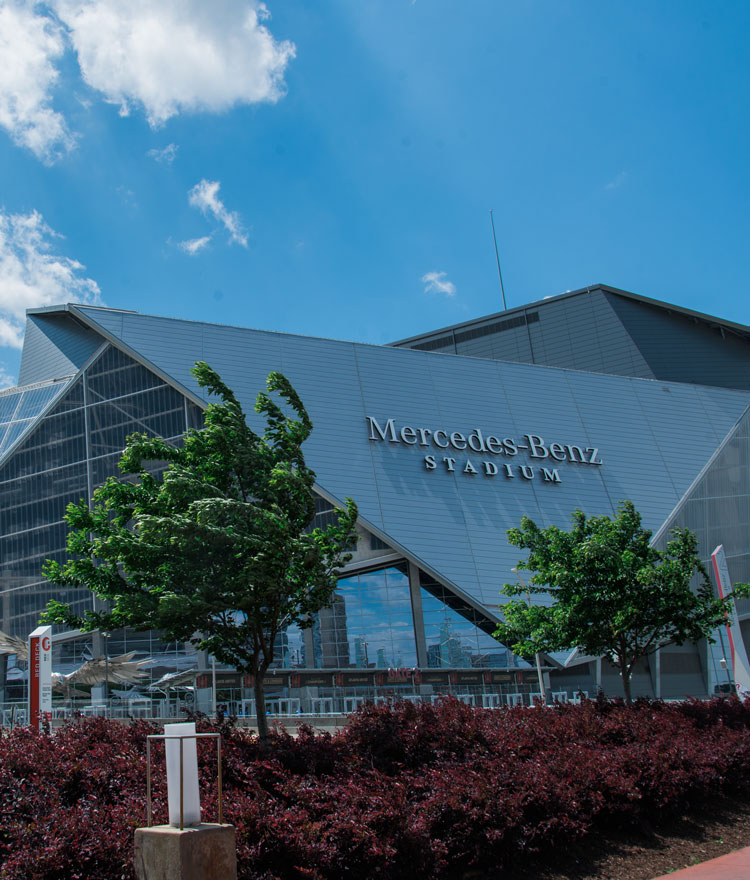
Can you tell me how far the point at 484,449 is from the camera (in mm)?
39375

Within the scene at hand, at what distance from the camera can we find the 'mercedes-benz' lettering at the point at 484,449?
124 feet

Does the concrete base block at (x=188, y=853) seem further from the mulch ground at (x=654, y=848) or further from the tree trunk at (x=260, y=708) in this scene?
the tree trunk at (x=260, y=708)

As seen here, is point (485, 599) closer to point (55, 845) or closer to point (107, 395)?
point (107, 395)

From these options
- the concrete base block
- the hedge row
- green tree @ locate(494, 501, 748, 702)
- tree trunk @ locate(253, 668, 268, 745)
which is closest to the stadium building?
green tree @ locate(494, 501, 748, 702)

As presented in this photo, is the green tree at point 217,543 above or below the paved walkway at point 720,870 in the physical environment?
above

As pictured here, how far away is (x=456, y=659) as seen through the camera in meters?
37.5

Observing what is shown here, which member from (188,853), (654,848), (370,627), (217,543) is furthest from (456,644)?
(188,853)

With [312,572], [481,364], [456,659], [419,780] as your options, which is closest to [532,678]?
[456,659]

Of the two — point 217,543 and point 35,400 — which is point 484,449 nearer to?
point 35,400

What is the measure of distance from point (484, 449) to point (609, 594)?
74.9 ft

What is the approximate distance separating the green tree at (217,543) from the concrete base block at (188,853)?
487 cm

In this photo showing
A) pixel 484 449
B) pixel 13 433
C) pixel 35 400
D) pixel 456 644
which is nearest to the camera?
pixel 456 644

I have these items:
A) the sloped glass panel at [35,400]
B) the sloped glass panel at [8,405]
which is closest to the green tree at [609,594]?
the sloped glass panel at [35,400]

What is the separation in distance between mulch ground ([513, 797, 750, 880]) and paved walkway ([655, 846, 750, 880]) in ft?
0.79
